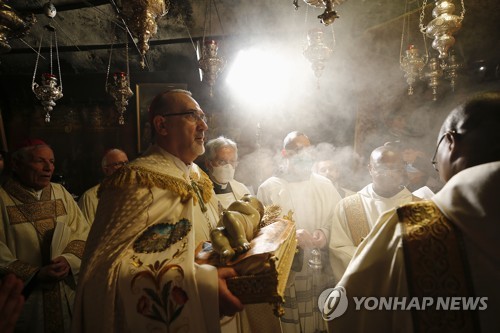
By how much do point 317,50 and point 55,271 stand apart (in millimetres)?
4333

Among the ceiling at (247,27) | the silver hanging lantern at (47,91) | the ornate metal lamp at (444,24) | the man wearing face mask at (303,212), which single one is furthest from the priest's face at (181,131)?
the ceiling at (247,27)

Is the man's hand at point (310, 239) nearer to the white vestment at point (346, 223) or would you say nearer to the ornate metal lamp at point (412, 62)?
the white vestment at point (346, 223)

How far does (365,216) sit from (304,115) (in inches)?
162

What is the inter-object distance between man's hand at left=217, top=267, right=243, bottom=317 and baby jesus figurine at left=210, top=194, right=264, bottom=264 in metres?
0.06

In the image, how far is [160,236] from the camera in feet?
5.58

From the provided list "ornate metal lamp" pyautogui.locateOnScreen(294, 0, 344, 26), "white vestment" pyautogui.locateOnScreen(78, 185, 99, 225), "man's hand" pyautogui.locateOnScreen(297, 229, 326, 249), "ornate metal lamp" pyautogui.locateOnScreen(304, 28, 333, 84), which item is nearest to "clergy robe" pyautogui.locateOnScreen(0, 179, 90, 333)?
"white vestment" pyautogui.locateOnScreen(78, 185, 99, 225)

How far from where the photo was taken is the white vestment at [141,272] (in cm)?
146

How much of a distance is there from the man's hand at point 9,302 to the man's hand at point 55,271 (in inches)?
88.5

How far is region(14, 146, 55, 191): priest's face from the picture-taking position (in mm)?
3488

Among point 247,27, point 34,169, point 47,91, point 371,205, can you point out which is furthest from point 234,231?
point 247,27

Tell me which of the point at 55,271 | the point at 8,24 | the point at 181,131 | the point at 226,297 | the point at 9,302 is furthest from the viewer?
the point at 55,271

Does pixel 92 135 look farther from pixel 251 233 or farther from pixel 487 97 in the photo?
pixel 487 97

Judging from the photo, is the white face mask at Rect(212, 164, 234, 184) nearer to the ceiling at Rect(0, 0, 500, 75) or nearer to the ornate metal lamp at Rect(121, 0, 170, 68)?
the ornate metal lamp at Rect(121, 0, 170, 68)

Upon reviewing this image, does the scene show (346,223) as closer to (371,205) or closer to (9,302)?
(371,205)
